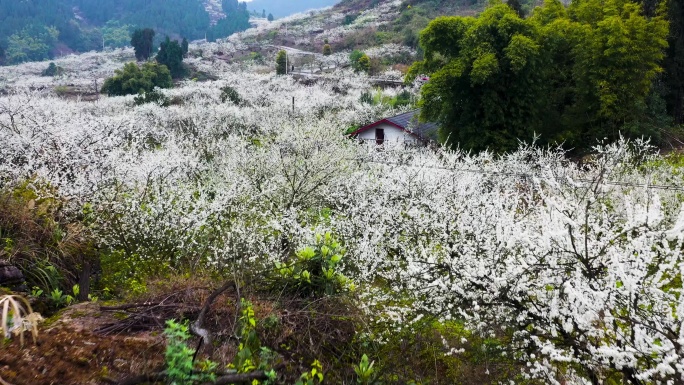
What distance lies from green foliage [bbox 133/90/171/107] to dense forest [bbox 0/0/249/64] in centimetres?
6680

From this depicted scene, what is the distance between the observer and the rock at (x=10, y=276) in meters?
4.94

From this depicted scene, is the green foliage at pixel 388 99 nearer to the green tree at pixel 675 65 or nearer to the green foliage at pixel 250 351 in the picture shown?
the green tree at pixel 675 65

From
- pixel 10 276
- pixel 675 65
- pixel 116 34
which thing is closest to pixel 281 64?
pixel 675 65

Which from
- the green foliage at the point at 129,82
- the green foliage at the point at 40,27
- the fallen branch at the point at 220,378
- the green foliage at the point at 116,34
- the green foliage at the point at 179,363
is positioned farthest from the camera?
the green foliage at the point at 116,34

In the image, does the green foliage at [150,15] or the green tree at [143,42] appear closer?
the green tree at [143,42]

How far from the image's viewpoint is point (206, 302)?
13.0 feet

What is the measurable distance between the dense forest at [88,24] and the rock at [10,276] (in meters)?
98.7

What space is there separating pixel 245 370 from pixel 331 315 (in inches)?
54.9

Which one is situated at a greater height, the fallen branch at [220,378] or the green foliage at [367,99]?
the fallen branch at [220,378]

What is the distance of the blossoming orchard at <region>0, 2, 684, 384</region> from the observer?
332 centimetres

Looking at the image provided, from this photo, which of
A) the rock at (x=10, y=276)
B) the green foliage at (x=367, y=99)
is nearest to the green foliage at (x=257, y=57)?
the green foliage at (x=367, y=99)

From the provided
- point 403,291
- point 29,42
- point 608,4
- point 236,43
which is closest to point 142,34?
point 236,43

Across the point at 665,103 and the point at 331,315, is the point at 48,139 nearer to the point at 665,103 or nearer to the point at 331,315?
the point at 331,315

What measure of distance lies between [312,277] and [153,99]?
34.6 m
